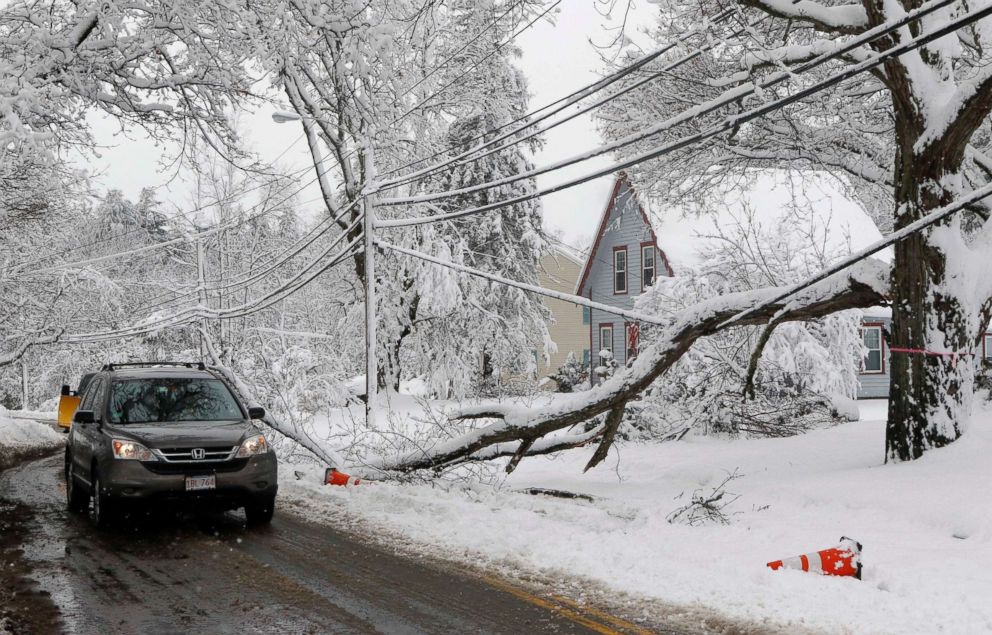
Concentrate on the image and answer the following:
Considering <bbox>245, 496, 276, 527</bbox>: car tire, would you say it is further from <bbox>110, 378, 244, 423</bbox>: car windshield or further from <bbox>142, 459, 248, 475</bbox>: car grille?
<bbox>110, 378, 244, 423</bbox>: car windshield

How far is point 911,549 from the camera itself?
297 inches

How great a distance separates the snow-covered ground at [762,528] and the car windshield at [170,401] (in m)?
1.60

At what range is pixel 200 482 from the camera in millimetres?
9305

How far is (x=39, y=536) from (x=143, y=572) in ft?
8.30

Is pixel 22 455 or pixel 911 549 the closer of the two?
pixel 911 549

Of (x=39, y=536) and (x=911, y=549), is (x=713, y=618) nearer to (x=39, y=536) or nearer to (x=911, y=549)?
(x=911, y=549)

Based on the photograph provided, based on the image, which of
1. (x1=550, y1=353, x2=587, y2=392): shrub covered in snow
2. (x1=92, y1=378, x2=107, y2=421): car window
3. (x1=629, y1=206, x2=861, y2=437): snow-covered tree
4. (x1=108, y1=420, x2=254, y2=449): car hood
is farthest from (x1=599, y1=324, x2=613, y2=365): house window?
(x1=108, y1=420, x2=254, y2=449): car hood

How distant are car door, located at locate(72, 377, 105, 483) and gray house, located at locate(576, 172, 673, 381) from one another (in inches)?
947

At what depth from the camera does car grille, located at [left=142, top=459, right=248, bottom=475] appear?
927cm

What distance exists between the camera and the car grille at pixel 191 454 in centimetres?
933

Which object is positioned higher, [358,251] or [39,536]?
[358,251]

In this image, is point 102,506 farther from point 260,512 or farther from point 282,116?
point 282,116

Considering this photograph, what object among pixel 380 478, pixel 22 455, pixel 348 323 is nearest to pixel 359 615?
pixel 380 478

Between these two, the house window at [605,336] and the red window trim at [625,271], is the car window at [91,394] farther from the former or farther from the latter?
the house window at [605,336]
